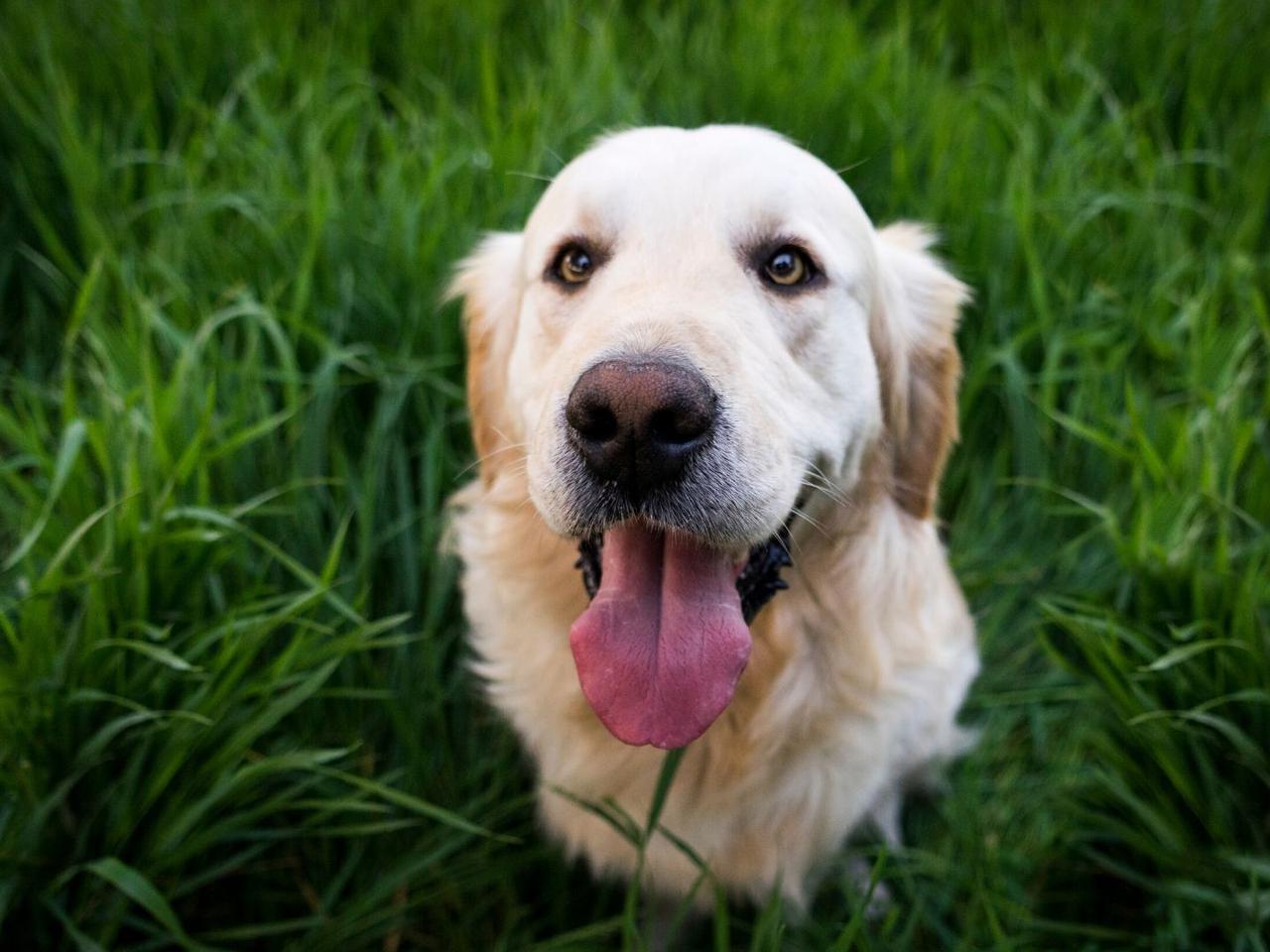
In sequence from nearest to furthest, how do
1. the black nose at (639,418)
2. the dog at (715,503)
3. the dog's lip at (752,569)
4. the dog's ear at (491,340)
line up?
the black nose at (639,418) < the dog at (715,503) < the dog's lip at (752,569) < the dog's ear at (491,340)

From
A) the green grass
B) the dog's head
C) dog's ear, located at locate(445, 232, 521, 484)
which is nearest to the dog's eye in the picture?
the dog's head

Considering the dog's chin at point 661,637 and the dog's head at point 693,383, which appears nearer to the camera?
the dog's head at point 693,383

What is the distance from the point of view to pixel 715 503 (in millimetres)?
1610

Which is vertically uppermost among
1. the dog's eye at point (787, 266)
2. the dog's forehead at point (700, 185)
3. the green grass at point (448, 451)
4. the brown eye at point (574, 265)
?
the dog's forehead at point (700, 185)

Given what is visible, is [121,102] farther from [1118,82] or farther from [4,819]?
[1118,82]

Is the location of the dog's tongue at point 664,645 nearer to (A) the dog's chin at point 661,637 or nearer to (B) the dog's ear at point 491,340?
(A) the dog's chin at point 661,637

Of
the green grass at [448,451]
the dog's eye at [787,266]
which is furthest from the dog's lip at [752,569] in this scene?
the green grass at [448,451]

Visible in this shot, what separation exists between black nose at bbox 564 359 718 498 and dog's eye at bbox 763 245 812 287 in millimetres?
424

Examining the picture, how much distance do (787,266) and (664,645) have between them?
692mm

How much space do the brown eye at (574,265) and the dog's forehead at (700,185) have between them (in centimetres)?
4

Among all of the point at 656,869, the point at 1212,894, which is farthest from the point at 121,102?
the point at 1212,894

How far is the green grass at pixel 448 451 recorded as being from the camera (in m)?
2.10

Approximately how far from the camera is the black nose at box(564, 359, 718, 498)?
152 centimetres

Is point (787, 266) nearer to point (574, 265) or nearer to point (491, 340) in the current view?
point (574, 265)
